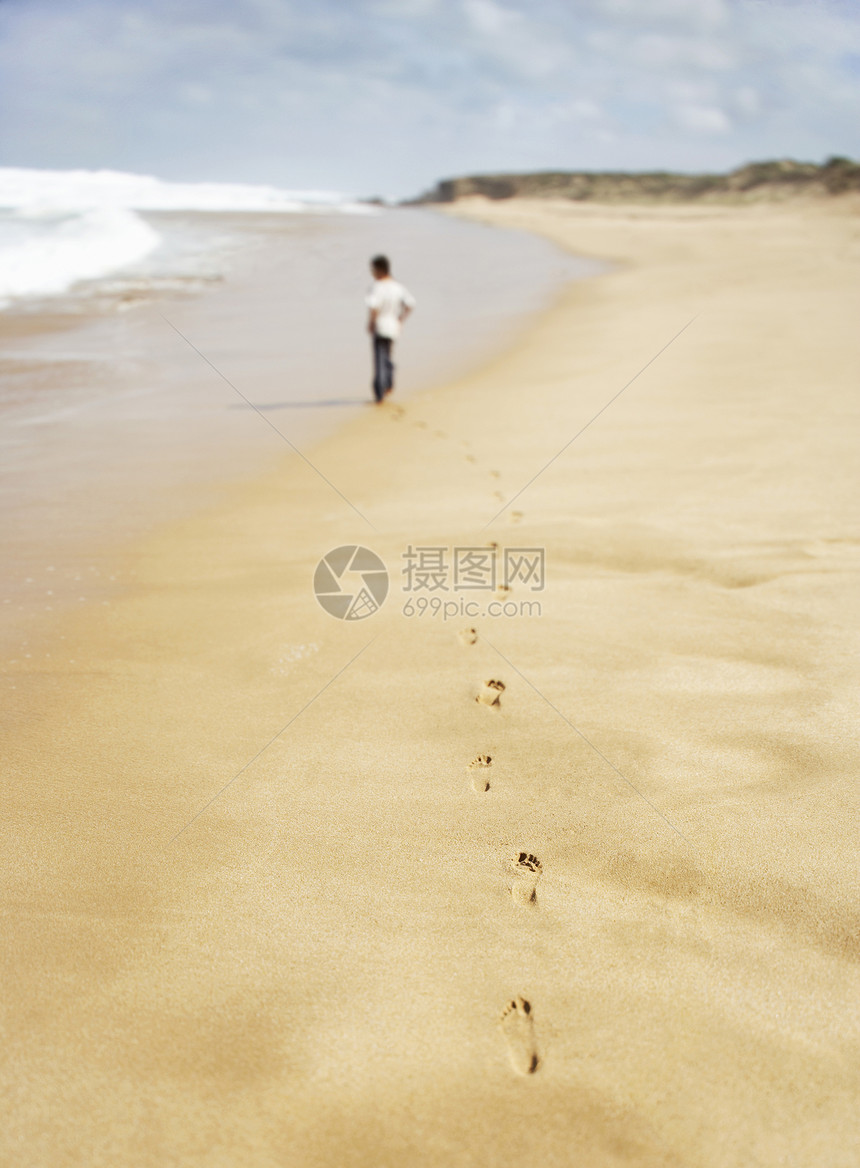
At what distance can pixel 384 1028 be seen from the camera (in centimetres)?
155

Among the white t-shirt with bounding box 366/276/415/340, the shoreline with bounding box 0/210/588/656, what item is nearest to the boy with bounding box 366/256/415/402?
the white t-shirt with bounding box 366/276/415/340

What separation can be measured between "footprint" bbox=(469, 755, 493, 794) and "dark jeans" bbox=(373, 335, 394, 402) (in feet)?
15.0

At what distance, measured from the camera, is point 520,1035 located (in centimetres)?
154

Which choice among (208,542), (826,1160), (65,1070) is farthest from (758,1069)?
(208,542)

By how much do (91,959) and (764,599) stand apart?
8.52 feet

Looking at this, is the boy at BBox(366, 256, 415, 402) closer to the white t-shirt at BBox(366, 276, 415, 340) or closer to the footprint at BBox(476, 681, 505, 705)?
the white t-shirt at BBox(366, 276, 415, 340)

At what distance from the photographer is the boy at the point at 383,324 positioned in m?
6.36

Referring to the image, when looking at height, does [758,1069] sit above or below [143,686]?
Result: below

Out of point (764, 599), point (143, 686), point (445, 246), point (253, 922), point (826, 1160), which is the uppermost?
point (445, 246)

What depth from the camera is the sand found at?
1440mm

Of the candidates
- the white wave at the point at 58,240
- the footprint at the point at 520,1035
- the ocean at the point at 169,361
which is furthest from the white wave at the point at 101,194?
the footprint at the point at 520,1035

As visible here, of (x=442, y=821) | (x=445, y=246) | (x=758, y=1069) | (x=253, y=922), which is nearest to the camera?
(x=758, y=1069)

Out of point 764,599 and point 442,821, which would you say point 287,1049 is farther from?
point 764,599

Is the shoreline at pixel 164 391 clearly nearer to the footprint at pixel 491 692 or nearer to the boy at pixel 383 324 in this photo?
the boy at pixel 383 324
